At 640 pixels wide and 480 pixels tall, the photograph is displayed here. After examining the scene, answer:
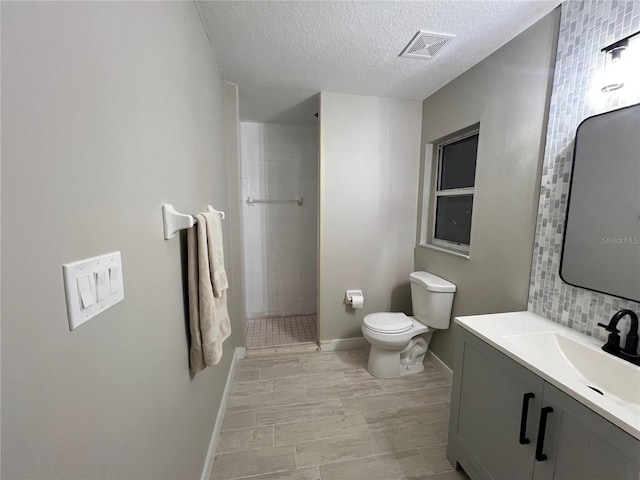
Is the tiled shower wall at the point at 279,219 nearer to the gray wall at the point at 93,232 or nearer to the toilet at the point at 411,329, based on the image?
the toilet at the point at 411,329

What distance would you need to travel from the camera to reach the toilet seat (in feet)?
6.55

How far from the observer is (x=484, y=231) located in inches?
66.9

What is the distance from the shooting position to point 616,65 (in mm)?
1027

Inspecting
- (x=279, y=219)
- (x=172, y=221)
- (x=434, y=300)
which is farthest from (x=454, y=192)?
(x=172, y=221)

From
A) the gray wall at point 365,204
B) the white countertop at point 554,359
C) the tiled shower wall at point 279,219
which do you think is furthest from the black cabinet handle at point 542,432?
the tiled shower wall at point 279,219

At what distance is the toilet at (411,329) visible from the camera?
6.53 feet

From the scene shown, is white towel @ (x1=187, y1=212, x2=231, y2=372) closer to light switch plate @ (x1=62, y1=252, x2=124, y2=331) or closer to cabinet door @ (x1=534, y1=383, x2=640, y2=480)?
light switch plate @ (x1=62, y1=252, x2=124, y2=331)

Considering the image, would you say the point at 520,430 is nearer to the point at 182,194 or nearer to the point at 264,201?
the point at 182,194

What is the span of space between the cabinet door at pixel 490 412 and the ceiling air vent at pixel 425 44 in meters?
1.62

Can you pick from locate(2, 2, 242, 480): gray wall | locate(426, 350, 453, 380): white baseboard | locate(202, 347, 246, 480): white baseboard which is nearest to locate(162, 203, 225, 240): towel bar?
locate(2, 2, 242, 480): gray wall

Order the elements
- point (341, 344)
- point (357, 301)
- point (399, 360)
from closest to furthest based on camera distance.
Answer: point (399, 360) < point (357, 301) < point (341, 344)

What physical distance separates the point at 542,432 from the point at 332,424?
1151 mm

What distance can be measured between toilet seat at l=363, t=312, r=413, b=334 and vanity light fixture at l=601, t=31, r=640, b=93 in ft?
5.61

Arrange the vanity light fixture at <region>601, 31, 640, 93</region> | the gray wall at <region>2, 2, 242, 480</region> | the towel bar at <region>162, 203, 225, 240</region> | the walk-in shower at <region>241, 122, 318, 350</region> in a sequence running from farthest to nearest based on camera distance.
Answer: the walk-in shower at <region>241, 122, 318, 350</region>
the vanity light fixture at <region>601, 31, 640, 93</region>
the towel bar at <region>162, 203, 225, 240</region>
the gray wall at <region>2, 2, 242, 480</region>
